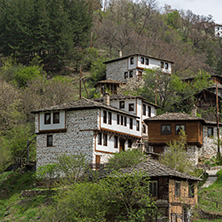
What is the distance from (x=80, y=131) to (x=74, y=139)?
998 mm

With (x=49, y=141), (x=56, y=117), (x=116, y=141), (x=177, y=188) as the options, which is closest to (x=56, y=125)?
(x=56, y=117)

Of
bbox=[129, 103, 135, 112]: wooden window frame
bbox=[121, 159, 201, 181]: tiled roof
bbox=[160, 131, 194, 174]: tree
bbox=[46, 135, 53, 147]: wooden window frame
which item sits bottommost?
bbox=[121, 159, 201, 181]: tiled roof

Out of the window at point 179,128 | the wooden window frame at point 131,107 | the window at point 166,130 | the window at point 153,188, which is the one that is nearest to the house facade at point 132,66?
the wooden window frame at point 131,107

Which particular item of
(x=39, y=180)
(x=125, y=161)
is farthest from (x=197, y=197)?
(x=39, y=180)

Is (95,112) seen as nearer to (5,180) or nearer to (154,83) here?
(5,180)

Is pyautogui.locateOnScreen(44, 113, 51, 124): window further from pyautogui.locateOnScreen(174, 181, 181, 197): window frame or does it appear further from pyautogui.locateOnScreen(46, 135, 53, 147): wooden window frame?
pyautogui.locateOnScreen(174, 181, 181, 197): window frame

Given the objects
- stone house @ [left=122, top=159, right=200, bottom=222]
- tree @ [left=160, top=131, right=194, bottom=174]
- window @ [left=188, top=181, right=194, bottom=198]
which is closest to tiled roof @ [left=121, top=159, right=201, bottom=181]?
stone house @ [left=122, top=159, right=200, bottom=222]

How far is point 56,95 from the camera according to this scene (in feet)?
224

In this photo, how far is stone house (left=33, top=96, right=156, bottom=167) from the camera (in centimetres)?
4641

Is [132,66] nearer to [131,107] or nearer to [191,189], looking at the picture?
[131,107]

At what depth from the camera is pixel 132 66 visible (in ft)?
244

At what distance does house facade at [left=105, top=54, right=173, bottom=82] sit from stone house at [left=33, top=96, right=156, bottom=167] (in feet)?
79.1

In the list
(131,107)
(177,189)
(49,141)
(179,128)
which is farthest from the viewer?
(131,107)

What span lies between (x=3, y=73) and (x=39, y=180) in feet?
113
